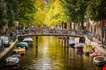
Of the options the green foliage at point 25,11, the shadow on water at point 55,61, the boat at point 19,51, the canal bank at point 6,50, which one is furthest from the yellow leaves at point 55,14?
the canal bank at point 6,50

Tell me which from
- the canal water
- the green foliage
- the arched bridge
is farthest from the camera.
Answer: the arched bridge

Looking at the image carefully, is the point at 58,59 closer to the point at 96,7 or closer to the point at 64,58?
the point at 64,58

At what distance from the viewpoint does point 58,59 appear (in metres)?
86.4

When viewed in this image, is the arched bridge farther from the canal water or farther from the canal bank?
the canal bank

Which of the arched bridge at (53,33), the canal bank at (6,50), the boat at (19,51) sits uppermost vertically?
the arched bridge at (53,33)

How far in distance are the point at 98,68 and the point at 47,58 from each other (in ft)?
60.0

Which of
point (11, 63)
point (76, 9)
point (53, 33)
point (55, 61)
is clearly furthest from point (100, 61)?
point (53, 33)

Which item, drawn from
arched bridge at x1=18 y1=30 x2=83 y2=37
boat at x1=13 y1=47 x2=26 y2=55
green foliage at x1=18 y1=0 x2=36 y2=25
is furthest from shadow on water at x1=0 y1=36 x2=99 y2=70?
green foliage at x1=18 y1=0 x2=36 y2=25

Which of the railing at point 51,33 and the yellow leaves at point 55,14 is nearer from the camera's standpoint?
the railing at point 51,33

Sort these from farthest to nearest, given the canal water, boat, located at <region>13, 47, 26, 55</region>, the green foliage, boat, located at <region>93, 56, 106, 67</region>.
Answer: the green foliage
boat, located at <region>13, 47, 26, 55</region>
the canal water
boat, located at <region>93, 56, 106, 67</region>

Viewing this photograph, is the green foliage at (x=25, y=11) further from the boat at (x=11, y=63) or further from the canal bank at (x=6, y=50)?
the boat at (x=11, y=63)

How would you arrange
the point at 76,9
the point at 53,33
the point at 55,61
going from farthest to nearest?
the point at 53,33 < the point at 76,9 < the point at 55,61

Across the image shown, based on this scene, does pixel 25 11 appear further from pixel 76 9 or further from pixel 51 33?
pixel 76 9

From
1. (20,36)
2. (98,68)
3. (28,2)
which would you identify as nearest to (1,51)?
(98,68)
